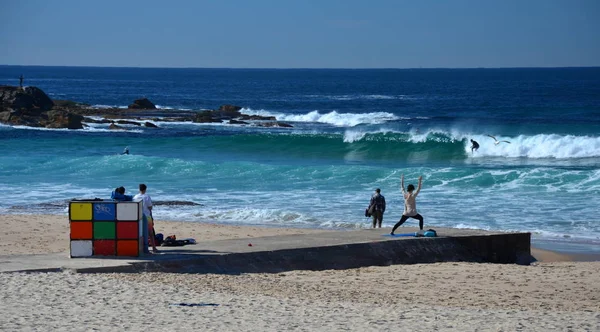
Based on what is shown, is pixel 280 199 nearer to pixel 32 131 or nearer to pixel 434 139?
pixel 434 139

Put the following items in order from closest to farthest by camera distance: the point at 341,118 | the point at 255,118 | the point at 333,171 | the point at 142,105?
the point at 333,171, the point at 255,118, the point at 341,118, the point at 142,105

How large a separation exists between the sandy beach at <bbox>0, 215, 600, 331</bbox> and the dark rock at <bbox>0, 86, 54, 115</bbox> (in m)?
44.3

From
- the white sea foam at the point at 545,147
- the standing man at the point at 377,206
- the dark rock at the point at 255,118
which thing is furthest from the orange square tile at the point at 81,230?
the dark rock at the point at 255,118

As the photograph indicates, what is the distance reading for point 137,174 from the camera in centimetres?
3084

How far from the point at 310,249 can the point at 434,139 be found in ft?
93.7

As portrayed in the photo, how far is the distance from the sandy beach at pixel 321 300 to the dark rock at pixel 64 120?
37870 mm

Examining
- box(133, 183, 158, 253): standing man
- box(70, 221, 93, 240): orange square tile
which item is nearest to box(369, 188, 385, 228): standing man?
box(133, 183, 158, 253): standing man

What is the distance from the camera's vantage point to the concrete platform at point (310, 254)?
13.6m

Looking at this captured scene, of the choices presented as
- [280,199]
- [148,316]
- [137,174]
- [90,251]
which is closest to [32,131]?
[137,174]

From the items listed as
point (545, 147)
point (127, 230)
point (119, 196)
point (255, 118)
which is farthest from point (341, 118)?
point (127, 230)

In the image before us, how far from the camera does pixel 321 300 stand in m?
12.1

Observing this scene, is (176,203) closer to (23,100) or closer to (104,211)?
(104,211)

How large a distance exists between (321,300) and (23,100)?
156 ft

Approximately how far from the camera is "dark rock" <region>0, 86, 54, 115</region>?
182 feet
